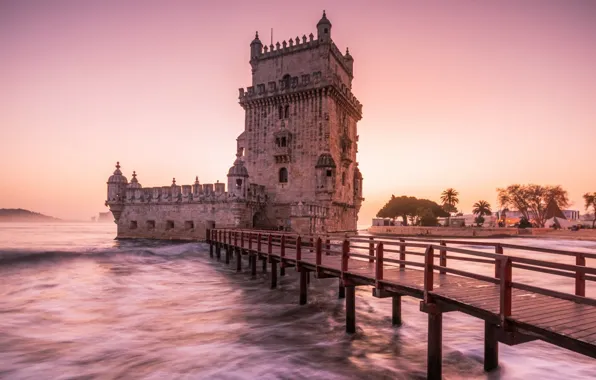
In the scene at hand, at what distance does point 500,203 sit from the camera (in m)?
81.8

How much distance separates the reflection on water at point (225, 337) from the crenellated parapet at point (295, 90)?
18.9 m

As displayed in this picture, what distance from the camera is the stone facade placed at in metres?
32.7

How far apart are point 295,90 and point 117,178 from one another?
2214 cm

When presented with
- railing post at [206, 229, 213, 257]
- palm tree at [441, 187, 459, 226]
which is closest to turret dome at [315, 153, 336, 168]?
railing post at [206, 229, 213, 257]

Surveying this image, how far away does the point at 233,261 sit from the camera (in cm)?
2750

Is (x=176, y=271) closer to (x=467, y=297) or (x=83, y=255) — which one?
(x=83, y=255)

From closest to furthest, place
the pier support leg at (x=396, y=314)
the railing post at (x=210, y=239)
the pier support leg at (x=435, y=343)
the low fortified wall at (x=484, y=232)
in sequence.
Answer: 1. the pier support leg at (x=435, y=343)
2. the pier support leg at (x=396, y=314)
3. the railing post at (x=210, y=239)
4. the low fortified wall at (x=484, y=232)

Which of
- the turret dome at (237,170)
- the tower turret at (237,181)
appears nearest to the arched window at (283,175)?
the turret dome at (237,170)

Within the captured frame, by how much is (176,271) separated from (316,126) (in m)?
16.9

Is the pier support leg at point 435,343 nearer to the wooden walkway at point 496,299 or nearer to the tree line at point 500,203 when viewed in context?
the wooden walkway at point 496,299

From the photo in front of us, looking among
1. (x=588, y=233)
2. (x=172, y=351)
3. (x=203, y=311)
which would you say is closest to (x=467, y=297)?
(x=172, y=351)

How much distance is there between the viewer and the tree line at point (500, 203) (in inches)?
3007

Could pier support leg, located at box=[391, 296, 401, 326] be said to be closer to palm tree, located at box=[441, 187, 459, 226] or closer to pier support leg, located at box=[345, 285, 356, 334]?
pier support leg, located at box=[345, 285, 356, 334]

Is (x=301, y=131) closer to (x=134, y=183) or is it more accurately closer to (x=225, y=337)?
(x=134, y=183)
